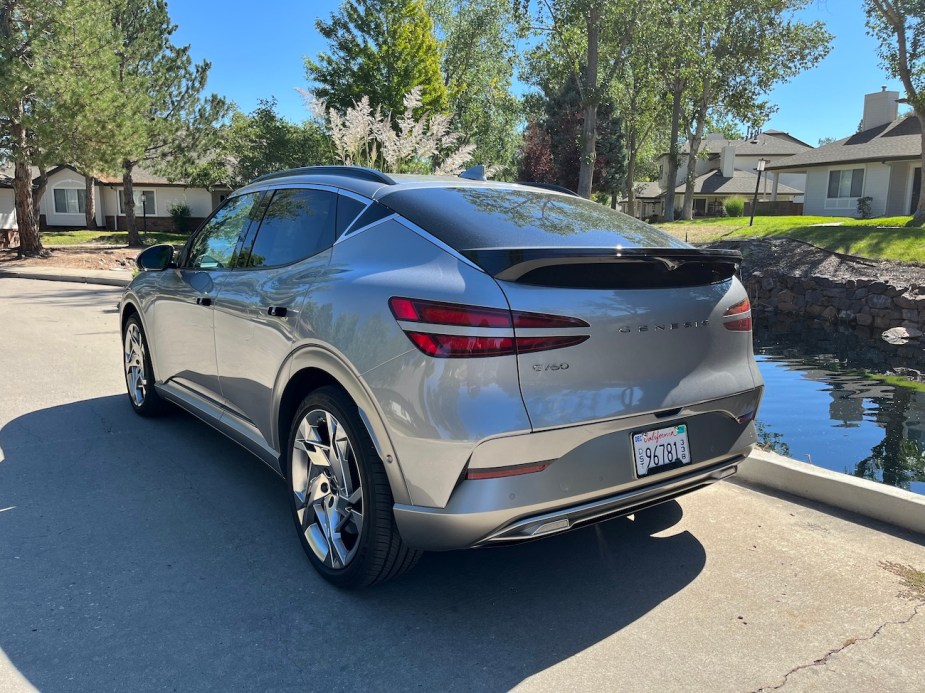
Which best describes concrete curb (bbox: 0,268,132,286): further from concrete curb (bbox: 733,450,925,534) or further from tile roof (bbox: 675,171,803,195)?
tile roof (bbox: 675,171,803,195)

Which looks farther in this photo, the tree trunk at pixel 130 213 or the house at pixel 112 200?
the house at pixel 112 200

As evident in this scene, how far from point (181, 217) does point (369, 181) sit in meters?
42.9

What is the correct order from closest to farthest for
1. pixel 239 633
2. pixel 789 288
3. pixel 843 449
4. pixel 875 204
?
pixel 239 633
pixel 843 449
pixel 789 288
pixel 875 204

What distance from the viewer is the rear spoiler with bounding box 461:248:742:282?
268 centimetres

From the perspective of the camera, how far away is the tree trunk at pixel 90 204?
41875 mm

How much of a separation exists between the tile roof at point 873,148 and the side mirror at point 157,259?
37.2 metres

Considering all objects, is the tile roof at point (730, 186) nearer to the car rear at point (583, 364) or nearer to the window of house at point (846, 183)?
the window of house at point (846, 183)

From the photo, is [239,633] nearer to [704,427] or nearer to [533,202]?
[704,427]

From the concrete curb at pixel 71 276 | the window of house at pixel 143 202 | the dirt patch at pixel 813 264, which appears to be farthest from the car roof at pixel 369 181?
the window of house at pixel 143 202

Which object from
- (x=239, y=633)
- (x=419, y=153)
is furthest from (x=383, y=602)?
(x=419, y=153)

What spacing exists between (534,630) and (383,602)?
676mm

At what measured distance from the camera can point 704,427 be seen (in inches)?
122

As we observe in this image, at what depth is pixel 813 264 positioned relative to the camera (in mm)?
18516

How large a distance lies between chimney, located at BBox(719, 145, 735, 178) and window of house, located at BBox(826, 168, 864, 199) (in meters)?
15.8
